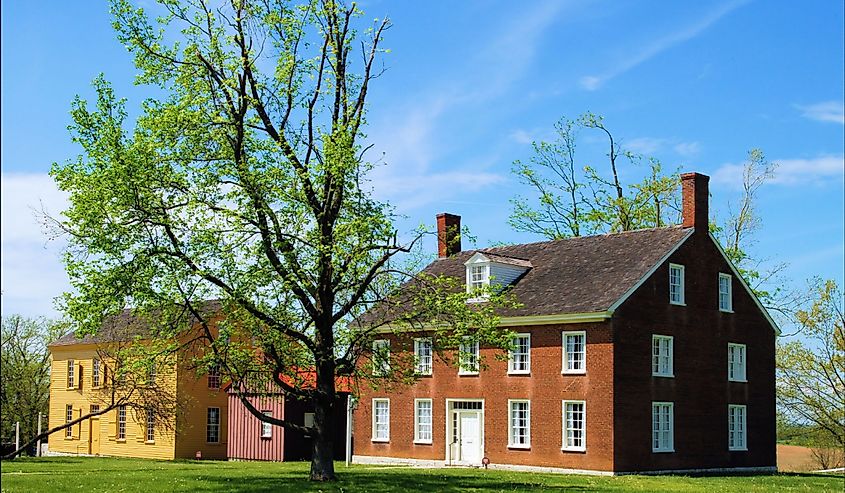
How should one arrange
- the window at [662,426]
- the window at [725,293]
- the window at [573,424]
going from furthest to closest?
the window at [725,293] → the window at [662,426] → the window at [573,424]

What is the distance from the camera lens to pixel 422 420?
4078 centimetres

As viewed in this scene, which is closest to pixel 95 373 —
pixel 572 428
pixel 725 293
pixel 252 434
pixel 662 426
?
pixel 252 434

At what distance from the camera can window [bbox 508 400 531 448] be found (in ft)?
121

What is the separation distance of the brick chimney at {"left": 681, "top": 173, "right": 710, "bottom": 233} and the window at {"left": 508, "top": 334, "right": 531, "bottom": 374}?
7385 millimetres

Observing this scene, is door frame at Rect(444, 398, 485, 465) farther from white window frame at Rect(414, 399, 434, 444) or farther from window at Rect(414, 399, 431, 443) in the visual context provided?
window at Rect(414, 399, 431, 443)

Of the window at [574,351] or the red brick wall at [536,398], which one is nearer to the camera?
the red brick wall at [536,398]

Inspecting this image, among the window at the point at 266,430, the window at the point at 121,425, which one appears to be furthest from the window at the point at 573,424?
the window at the point at 121,425

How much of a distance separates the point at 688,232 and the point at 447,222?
11.2 meters

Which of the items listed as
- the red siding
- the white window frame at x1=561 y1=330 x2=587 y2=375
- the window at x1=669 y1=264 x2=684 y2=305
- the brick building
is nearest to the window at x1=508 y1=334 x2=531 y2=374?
the brick building

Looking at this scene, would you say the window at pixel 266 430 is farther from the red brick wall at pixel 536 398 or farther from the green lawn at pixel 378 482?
the green lawn at pixel 378 482

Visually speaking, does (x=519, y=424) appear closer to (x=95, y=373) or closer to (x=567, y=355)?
(x=567, y=355)

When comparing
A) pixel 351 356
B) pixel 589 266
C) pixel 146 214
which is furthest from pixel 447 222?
pixel 146 214

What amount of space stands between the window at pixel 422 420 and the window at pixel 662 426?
8.91 metres

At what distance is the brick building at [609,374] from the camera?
1378 inches
